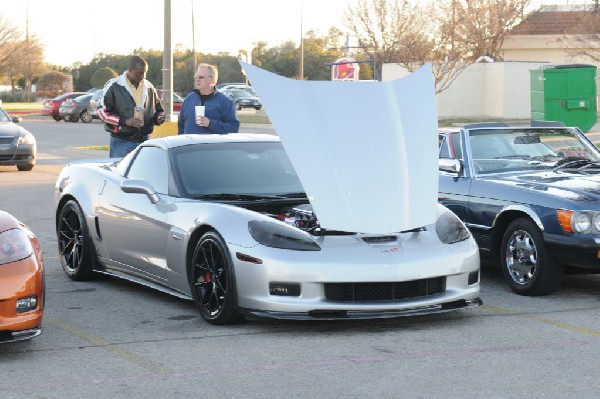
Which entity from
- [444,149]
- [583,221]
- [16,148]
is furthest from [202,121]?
[16,148]

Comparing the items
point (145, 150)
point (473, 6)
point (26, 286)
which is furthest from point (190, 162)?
point (473, 6)

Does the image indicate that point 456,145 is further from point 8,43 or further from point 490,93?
point 8,43

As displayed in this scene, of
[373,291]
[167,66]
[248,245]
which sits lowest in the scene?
[373,291]

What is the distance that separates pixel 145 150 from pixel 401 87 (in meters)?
2.18

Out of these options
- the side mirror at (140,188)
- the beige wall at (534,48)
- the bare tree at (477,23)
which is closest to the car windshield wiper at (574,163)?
the side mirror at (140,188)

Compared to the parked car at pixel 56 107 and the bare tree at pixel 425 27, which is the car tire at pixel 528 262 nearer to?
the bare tree at pixel 425 27

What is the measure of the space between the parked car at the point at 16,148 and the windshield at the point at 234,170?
42.4ft

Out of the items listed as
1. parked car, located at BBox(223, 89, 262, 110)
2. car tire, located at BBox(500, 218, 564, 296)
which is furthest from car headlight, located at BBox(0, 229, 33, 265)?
parked car, located at BBox(223, 89, 262, 110)

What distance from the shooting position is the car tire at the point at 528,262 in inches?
328

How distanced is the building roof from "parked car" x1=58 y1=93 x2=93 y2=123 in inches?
845

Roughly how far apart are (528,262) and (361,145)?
1.80m

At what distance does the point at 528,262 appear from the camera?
8.52 metres

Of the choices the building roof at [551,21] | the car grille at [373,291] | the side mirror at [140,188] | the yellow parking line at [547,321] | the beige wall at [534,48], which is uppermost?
the building roof at [551,21]

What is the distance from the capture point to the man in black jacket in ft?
39.5
